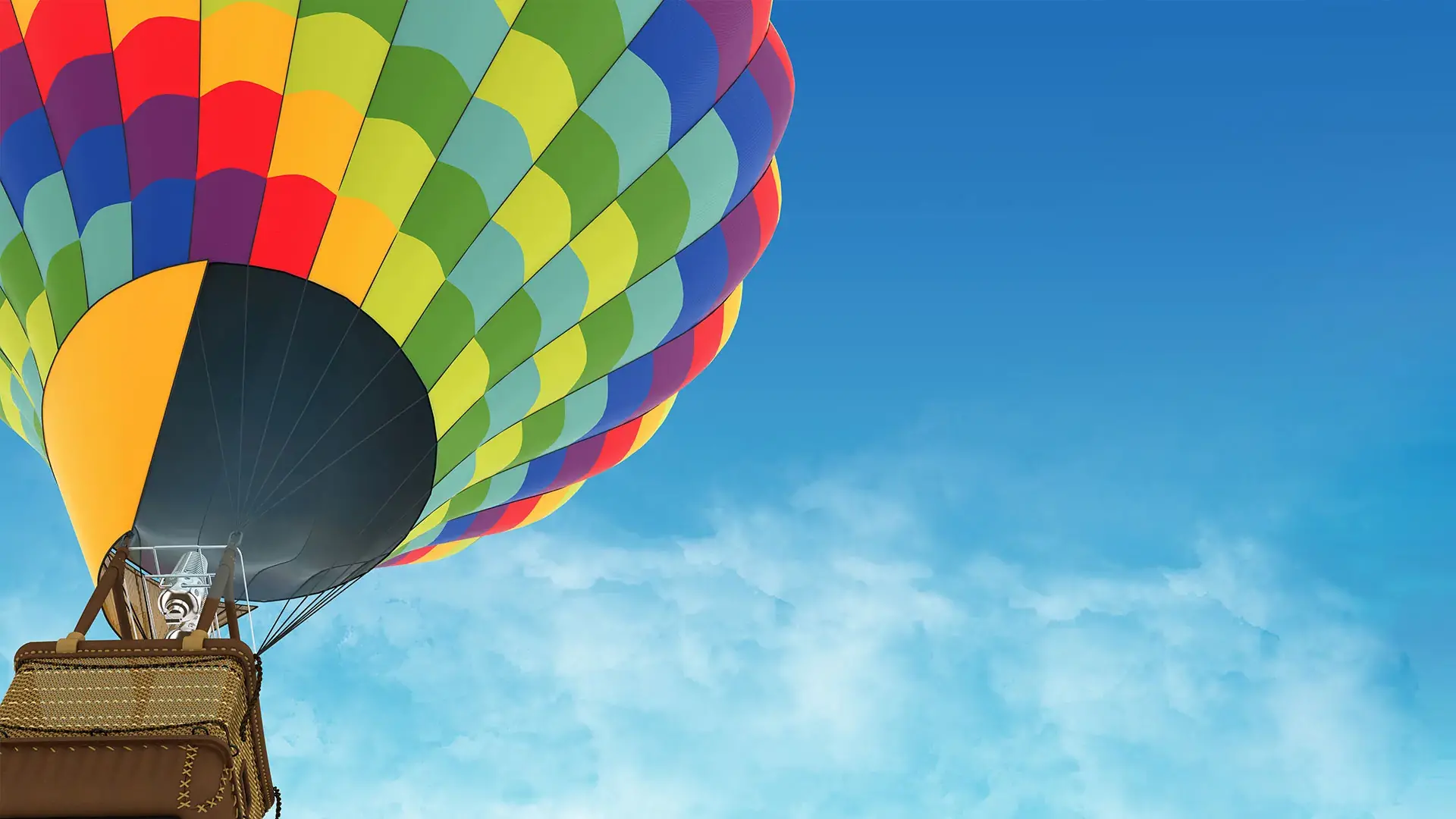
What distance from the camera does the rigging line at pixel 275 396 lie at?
4.60 metres

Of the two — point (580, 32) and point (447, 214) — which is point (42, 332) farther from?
point (580, 32)

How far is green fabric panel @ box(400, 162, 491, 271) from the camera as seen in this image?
16.1 ft

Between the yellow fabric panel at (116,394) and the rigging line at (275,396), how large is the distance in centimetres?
34

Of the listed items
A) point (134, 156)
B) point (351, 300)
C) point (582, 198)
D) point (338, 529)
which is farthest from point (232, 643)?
point (582, 198)

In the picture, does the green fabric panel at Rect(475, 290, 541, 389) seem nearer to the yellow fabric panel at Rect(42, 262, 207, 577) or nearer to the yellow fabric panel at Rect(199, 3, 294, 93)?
the yellow fabric panel at Rect(42, 262, 207, 577)

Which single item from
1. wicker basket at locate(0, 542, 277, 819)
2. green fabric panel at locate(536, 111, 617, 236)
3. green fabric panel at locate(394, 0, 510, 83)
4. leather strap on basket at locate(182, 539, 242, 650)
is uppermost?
green fabric panel at locate(394, 0, 510, 83)

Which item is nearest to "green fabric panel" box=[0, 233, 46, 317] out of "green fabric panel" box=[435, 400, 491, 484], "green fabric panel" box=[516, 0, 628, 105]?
"green fabric panel" box=[435, 400, 491, 484]

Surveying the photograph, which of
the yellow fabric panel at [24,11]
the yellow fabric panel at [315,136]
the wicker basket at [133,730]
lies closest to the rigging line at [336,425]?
the yellow fabric panel at [315,136]

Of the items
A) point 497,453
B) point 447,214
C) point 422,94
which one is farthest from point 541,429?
point 422,94

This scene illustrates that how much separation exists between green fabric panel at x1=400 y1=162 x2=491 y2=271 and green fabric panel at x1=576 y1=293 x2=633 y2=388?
801 millimetres

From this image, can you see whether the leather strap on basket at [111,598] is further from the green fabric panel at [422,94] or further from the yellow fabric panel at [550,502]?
the yellow fabric panel at [550,502]

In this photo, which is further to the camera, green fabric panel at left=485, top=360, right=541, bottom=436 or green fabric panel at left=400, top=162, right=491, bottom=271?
green fabric panel at left=485, top=360, right=541, bottom=436

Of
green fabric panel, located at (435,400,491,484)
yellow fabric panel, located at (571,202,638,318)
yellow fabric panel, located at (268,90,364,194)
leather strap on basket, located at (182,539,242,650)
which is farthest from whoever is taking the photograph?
yellow fabric panel, located at (571,202,638,318)

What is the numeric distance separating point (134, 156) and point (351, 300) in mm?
901
